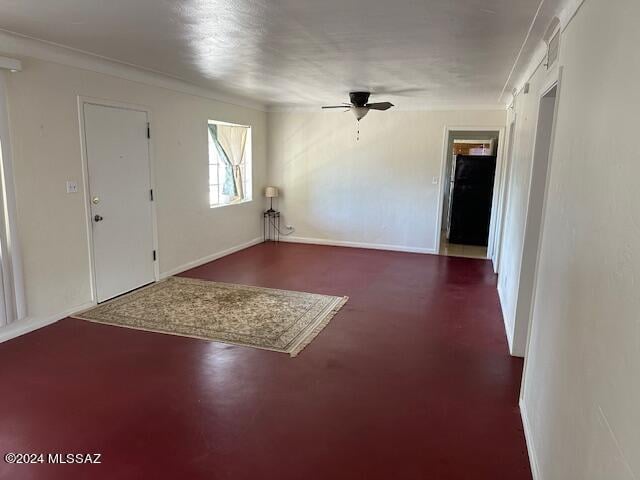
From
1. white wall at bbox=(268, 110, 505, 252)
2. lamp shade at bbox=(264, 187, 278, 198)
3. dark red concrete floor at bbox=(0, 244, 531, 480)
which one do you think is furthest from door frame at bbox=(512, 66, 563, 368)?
lamp shade at bbox=(264, 187, 278, 198)

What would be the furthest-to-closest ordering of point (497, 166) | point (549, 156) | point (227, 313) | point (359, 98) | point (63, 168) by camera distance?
1. point (497, 166)
2. point (359, 98)
3. point (227, 313)
4. point (63, 168)
5. point (549, 156)

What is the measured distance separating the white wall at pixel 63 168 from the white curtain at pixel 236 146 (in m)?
1.27

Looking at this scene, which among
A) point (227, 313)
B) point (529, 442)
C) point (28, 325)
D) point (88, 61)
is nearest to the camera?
point (529, 442)

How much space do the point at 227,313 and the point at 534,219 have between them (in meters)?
2.80

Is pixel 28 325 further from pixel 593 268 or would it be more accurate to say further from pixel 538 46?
pixel 538 46

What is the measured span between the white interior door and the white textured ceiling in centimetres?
66

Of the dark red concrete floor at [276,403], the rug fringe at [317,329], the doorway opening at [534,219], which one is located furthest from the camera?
the rug fringe at [317,329]

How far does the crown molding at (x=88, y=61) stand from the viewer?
130 inches

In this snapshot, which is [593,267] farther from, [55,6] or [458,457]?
[55,6]

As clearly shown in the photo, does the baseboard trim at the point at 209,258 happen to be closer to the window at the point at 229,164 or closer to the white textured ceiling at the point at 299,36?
the window at the point at 229,164

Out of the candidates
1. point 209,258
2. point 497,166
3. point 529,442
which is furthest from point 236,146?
point 529,442

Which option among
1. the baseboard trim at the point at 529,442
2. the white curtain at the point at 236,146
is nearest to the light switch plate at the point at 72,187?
the white curtain at the point at 236,146

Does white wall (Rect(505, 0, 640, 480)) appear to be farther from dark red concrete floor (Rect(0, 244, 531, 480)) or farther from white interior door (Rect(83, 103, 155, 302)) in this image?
white interior door (Rect(83, 103, 155, 302))

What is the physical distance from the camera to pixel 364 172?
725cm
